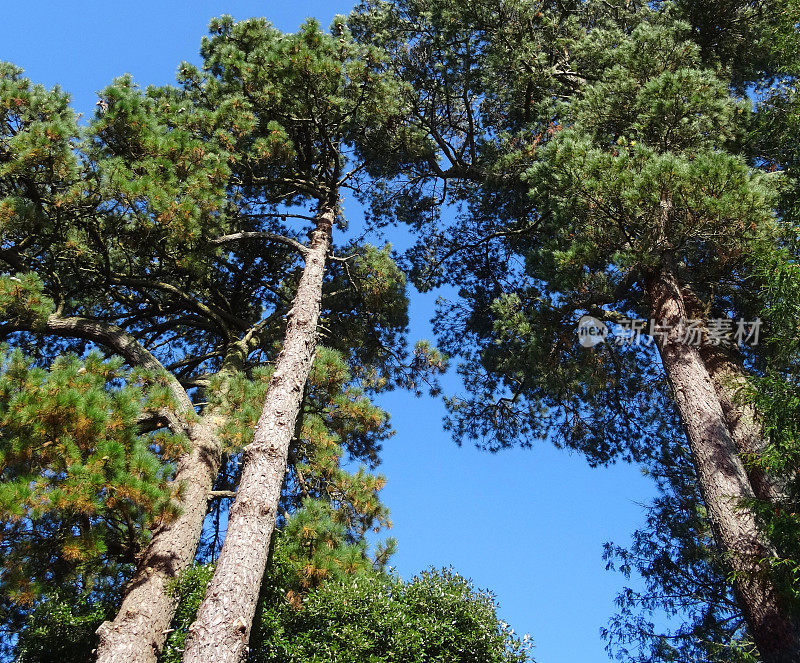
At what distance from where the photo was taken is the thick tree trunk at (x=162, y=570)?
5.34 metres

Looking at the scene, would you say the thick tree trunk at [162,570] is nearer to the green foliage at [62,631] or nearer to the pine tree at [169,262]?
the pine tree at [169,262]

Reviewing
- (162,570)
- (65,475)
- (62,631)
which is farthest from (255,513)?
(62,631)

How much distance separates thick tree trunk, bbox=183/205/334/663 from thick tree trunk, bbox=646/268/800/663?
4.33 meters

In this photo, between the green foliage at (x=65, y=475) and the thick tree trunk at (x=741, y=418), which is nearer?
the green foliage at (x=65, y=475)

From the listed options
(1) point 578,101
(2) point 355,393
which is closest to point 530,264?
(1) point 578,101

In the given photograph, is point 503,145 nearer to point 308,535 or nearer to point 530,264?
point 530,264

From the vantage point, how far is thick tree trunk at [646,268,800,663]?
16.2 feet

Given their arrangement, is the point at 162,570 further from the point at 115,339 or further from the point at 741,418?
the point at 741,418

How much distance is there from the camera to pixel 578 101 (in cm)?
898

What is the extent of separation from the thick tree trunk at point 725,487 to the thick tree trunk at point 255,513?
4335mm

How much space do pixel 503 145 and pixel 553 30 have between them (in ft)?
8.01

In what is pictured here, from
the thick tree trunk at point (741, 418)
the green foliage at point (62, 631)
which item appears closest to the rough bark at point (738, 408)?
the thick tree trunk at point (741, 418)

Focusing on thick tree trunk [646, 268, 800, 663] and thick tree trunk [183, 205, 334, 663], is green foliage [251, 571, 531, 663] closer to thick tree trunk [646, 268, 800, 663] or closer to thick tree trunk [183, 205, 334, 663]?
thick tree trunk [183, 205, 334, 663]

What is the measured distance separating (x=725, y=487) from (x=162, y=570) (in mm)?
5784
